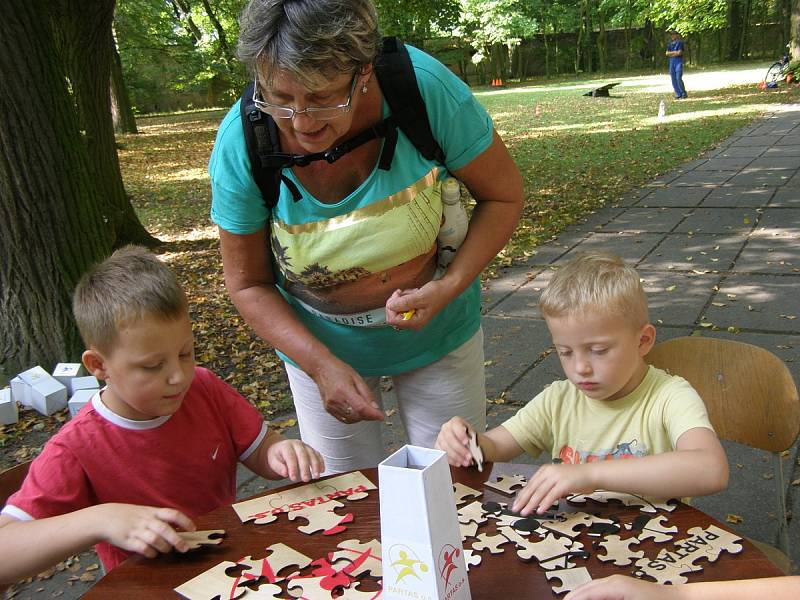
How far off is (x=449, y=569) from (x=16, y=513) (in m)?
1.14

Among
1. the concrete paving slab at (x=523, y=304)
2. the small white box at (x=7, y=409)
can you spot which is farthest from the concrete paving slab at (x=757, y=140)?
the small white box at (x=7, y=409)

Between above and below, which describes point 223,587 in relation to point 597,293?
below

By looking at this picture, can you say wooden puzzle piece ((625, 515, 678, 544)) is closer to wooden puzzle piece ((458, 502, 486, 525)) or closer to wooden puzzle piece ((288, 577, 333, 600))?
wooden puzzle piece ((458, 502, 486, 525))

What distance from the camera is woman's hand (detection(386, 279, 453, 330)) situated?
204cm

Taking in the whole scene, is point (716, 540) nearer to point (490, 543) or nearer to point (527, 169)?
point (490, 543)

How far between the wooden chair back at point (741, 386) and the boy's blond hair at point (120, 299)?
1.49 metres

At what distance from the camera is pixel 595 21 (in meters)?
42.0

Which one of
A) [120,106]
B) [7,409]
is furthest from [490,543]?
[120,106]

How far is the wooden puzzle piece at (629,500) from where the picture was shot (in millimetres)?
1737

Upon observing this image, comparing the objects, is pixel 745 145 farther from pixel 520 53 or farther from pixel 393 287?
pixel 520 53

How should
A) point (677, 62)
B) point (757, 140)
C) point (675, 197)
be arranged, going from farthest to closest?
point (677, 62), point (757, 140), point (675, 197)

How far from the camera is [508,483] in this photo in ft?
6.22

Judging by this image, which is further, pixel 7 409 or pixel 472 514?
pixel 7 409

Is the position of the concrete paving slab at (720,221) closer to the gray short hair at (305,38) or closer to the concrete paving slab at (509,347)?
the concrete paving slab at (509,347)
